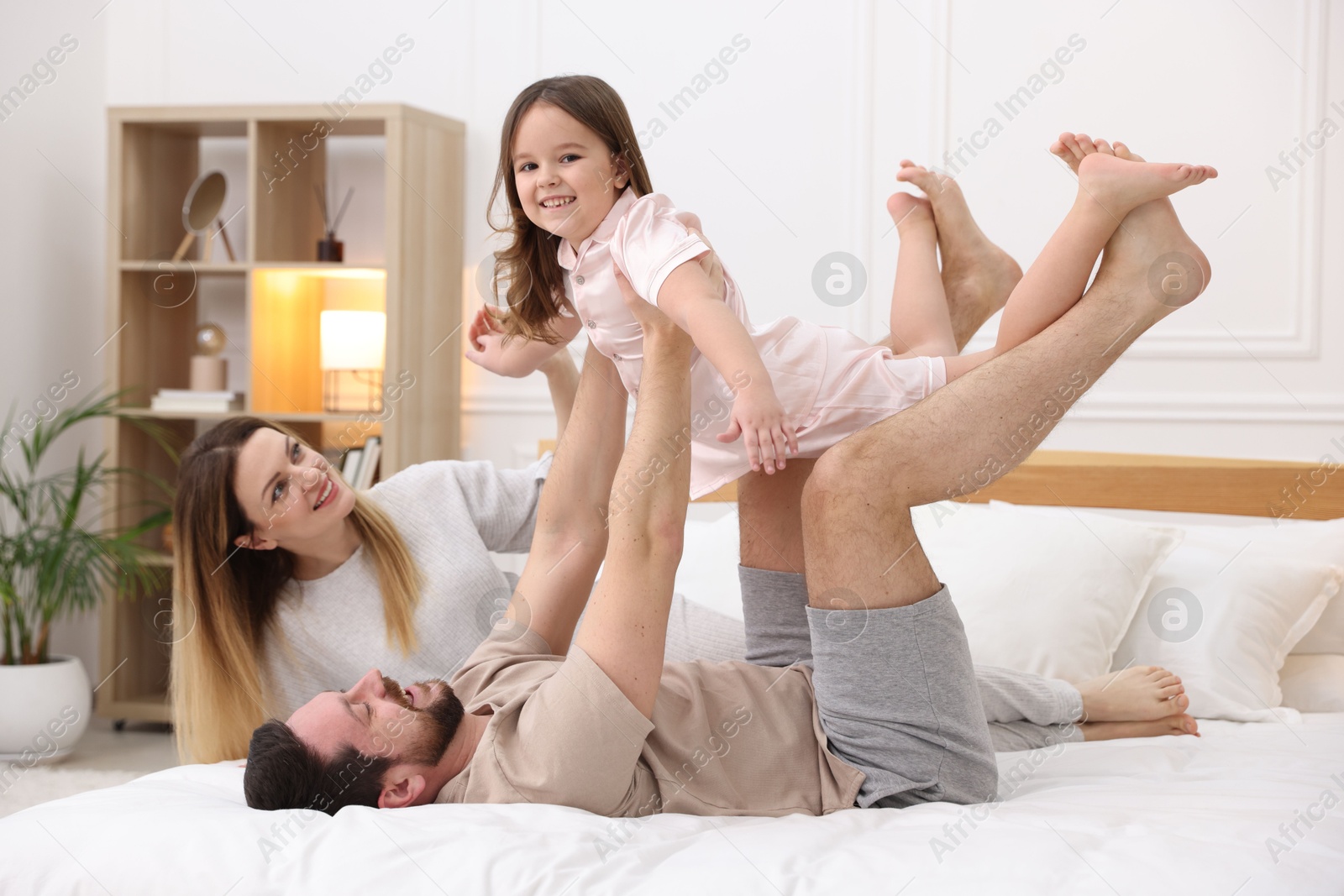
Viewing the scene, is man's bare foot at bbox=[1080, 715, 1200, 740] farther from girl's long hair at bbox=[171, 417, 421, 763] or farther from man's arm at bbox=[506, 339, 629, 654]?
girl's long hair at bbox=[171, 417, 421, 763]

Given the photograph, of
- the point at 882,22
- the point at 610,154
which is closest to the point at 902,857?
the point at 610,154

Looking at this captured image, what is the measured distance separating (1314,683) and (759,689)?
1.12 meters

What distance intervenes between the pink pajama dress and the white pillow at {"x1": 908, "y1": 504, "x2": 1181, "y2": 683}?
1.74ft

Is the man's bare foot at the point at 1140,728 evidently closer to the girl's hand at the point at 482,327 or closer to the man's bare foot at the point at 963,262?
the man's bare foot at the point at 963,262

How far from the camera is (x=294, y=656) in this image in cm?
188

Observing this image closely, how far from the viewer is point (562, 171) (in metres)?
1.44

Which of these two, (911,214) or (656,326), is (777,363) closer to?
(656,326)

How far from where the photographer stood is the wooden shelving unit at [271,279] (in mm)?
3123

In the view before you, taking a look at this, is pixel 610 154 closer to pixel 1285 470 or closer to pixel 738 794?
pixel 738 794

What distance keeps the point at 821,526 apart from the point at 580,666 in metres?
0.30

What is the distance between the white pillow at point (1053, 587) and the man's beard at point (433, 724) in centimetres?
91

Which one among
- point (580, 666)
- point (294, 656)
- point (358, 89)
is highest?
point (358, 89)

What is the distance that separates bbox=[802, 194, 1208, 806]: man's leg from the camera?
1.23 metres

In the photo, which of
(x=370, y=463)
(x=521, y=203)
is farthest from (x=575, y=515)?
(x=370, y=463)
